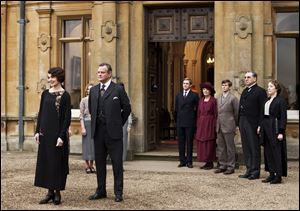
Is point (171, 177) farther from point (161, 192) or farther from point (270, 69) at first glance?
point (270, 69)

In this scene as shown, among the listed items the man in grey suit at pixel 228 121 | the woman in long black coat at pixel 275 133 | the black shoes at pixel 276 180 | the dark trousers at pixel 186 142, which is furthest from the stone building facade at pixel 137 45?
the black shoes at pixel 276 180

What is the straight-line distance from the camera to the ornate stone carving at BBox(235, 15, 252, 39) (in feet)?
40.2

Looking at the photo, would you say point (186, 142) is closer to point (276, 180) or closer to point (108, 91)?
point (276, 180)

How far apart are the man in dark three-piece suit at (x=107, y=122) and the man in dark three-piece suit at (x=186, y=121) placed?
403 centimetres

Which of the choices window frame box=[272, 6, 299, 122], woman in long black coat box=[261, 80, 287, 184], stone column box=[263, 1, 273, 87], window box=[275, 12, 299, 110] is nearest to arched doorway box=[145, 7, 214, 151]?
stone column box=[263, 1, 273, 87]

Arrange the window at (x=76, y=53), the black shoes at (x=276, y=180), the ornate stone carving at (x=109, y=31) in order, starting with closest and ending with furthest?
the black shoes at (x=276, y=180), the ornate stone carving at (x=109, y=31), the window at (x=76, y=53)

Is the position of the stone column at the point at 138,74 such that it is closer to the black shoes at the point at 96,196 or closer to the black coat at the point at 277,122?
the black coat at the point at 277,122

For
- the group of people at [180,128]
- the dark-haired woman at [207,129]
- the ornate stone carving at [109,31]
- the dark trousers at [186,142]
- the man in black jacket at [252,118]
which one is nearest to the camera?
the group of people at [180,128]

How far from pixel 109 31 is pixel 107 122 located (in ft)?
18.6

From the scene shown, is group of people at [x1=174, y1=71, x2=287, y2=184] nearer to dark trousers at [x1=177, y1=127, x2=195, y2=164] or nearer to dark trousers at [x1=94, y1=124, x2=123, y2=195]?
dark trousers at [x1=177, y1=127, x2=195, y2=164]

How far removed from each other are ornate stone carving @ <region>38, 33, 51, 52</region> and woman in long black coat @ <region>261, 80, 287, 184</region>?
22.6ft

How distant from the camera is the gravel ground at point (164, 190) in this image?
23.8 feet

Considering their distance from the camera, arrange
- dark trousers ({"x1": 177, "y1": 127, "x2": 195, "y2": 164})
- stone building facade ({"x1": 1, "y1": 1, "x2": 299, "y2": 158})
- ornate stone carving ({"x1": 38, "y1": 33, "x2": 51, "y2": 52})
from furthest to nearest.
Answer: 1. ornate stone carving ({"x1": 38, "y1": 33, "x2": 51, "y2": 52})
2. stone building facade ({"x1": 1, "y1": 1, "x2": 299, "y2": 158})
3. dark trousers ({"x1": 177, "y1": 127, "x2": 195, "y2": 164})

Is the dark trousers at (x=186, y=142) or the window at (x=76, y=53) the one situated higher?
the window at (x=76, y=53)
